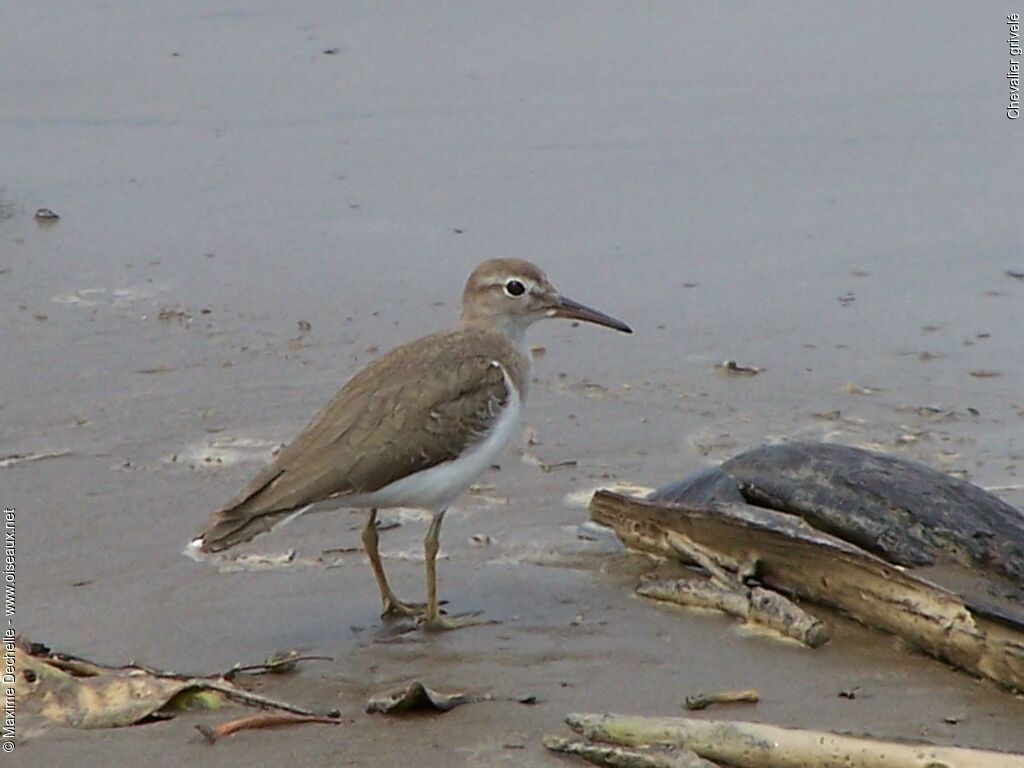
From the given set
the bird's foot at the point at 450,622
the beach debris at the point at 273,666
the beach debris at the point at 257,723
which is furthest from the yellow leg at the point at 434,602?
the beach debris at the point at 257,723

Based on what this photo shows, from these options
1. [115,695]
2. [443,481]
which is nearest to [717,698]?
[443,481]

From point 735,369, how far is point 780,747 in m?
4.28

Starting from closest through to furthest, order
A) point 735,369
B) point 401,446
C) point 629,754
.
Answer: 1. point 629,754
2. point 401,446
3. point 735,369

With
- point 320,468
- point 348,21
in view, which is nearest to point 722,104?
point 348,21

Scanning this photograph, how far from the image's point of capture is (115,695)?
5.59 meters

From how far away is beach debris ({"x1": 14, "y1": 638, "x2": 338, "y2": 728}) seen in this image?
5.53 m

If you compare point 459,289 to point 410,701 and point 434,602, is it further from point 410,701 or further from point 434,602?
point 410,701

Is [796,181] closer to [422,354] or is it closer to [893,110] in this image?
[893,110]

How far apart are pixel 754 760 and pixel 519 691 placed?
1012 millimetres

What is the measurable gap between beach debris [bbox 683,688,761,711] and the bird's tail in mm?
1615

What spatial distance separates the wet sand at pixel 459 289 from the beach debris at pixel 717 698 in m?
0.06

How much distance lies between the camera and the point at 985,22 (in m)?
13.6

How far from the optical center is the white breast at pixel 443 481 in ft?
21.8

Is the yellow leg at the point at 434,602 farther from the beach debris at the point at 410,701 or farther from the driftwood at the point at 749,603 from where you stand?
the beach debris at the point at 410,701
